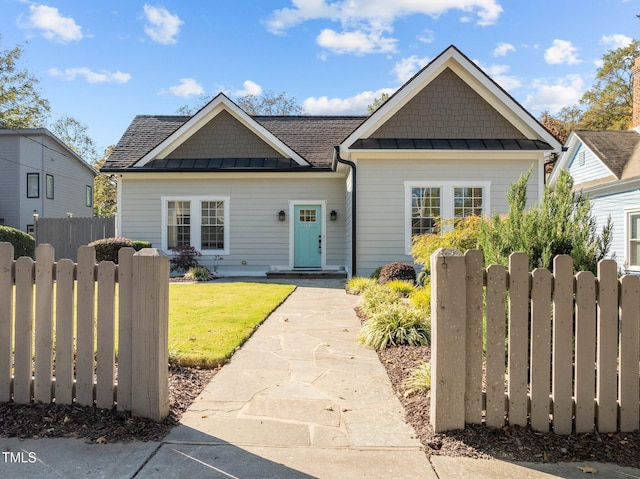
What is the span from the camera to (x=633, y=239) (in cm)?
1324

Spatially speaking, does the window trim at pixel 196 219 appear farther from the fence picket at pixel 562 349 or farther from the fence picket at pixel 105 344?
the fence picket at pixel 562 349

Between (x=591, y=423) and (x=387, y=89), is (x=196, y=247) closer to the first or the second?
(x=591, y=423)

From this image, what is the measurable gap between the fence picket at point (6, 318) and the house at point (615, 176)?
41.3 feet

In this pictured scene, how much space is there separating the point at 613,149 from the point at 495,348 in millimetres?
16604

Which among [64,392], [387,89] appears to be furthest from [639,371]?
[387,89]

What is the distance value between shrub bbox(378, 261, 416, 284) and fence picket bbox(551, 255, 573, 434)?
274 inches

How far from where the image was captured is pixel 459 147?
1142 cm

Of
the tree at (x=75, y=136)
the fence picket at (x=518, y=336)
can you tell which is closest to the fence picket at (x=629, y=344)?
the fence picket at (x=518, y=336)

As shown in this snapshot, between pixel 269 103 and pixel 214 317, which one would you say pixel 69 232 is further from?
pixel 269 103

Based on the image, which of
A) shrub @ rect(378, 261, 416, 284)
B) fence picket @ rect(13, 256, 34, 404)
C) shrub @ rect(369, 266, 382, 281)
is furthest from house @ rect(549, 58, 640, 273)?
fence picket @ rect(13, 256, 34, 404)

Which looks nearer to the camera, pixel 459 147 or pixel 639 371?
pixel 639 371

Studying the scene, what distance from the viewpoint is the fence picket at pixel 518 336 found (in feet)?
9.04

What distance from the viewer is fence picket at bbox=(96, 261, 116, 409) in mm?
2945

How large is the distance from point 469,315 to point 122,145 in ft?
50.6
